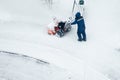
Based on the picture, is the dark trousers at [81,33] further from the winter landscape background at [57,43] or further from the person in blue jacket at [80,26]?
the winter landscape background at [57,43]

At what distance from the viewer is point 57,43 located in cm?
1288

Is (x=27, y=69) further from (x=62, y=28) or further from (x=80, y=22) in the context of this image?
(x=80, y=22)

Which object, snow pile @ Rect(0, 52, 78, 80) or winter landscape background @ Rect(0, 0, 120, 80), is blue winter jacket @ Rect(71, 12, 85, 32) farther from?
snow pile @ Rect(0, 52, 78, 80)

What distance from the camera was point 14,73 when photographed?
38.7ft

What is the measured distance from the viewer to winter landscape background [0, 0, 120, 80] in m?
11.6

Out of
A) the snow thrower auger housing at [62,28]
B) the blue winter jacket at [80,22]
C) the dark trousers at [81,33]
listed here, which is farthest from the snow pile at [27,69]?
the blue winter jacket at [80,22]

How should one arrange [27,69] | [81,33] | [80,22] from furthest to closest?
[81,33], [80,22], [27,69]

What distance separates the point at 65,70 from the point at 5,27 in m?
4.05

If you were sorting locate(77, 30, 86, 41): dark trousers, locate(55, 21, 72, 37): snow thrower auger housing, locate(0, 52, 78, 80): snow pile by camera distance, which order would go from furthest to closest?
locate(55, 21, 72, 37): snow thrower auger housing → locate(77, 30, 86, 41): dark trousers → locate(0, 52, 78, 80): snow pile

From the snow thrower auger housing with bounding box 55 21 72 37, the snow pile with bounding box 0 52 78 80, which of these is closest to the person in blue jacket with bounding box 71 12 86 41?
the snow thrower auger housing with bounding box 55 21 72 37

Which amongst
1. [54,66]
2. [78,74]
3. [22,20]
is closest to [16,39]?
[22,20]

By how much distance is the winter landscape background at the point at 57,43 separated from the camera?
1161cm

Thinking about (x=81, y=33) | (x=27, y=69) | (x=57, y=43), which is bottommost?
(x=27, y=69)

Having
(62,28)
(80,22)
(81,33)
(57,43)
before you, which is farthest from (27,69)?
(80,22)
